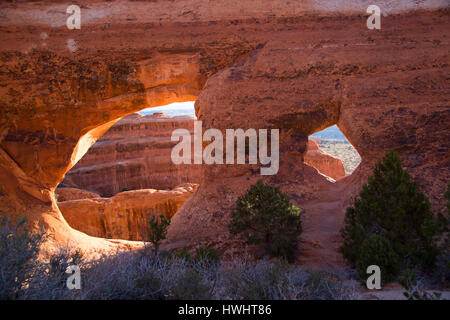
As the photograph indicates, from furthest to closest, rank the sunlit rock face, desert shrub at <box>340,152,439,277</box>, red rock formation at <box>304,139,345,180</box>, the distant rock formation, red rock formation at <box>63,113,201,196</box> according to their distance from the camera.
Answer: red rock formation at <box>63,113,201,196</box>
red rock formation at <box>304,139,345,180</box>
the distant rock formation
the sunlit rock face
desert shrub at <box>340,152,439,277</box>

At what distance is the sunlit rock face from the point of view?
25.3 ft

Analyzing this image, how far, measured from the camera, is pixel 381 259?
13.7ft

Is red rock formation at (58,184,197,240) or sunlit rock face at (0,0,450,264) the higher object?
sunlit rock face at (0,0,450,264)

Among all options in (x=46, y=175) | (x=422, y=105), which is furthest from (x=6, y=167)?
(x=422, y=105)

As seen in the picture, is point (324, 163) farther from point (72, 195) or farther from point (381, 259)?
point (381, 259)

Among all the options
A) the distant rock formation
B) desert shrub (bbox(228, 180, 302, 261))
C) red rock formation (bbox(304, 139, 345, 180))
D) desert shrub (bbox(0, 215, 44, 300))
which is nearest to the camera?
desert shrub (bbox(0, 215, 44, 300))

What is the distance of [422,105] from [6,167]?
1174 centimetres

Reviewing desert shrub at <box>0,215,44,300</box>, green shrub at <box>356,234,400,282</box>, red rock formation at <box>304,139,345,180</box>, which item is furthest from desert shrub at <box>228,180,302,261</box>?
red rock formation at <box>304,139,345,180</box>

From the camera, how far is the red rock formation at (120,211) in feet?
48.3

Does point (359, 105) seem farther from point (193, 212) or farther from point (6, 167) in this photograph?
point (6, 167)

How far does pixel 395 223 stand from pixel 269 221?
2131mm

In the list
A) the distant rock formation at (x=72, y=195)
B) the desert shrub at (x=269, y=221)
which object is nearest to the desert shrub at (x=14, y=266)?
the desert shrub at (x=269, y=221)

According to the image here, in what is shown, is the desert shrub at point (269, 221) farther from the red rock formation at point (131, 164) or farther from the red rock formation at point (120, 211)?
the red rock formation at point (131, 164)

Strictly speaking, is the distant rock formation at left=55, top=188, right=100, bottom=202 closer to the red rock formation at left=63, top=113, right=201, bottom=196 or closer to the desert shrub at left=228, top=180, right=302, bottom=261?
the red rock formation at left=63, top=113, right=201, bottom=196
